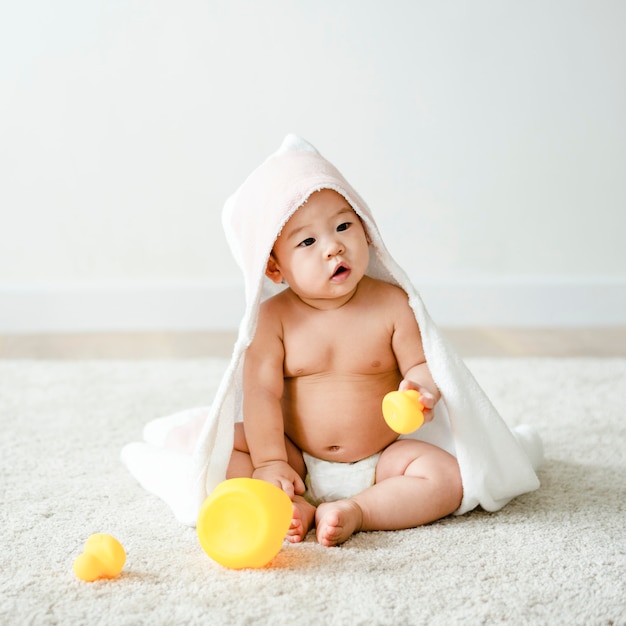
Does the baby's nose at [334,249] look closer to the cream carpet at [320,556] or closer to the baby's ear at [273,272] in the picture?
the baby's ear at [273,272]

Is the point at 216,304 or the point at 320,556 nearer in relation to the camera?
the point at 320,556

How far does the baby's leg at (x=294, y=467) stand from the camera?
100cm

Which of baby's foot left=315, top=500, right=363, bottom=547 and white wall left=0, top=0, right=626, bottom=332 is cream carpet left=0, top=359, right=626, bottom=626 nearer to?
baby's foot left=315, top=500, right=363, bottom=547

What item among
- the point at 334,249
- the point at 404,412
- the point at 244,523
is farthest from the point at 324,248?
the point at 244,523

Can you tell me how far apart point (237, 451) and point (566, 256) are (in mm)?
1401

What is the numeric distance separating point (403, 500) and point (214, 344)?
45.5 inches

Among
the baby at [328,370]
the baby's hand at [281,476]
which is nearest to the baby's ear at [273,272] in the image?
the baby at [328,370]

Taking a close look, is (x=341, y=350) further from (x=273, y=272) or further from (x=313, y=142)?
(x=313, y=142)

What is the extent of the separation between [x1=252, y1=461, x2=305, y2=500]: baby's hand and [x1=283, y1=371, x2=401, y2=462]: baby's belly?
58 millimetres

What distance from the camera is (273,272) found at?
1.17 metres

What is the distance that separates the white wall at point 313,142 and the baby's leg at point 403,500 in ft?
4.06

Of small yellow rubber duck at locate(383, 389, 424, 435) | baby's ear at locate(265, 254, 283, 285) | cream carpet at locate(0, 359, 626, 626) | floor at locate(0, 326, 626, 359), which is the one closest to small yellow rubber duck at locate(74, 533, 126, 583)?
cream carpet at locate(0, 359, 626, 626)

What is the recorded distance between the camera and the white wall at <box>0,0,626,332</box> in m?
2.19

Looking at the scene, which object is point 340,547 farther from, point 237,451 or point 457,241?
point 457,241
